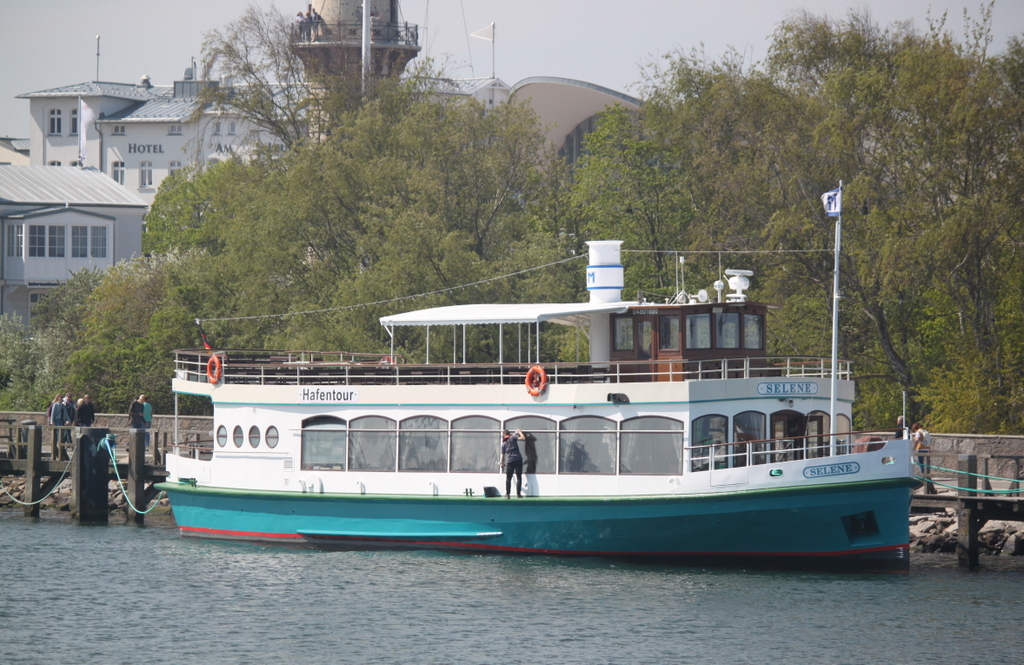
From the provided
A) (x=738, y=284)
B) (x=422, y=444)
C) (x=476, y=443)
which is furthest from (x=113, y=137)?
(x=738, y=284)

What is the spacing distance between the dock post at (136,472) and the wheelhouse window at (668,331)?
1435 cm

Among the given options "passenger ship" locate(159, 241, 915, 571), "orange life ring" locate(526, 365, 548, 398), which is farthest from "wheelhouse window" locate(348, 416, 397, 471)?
"orange life ring" locate(526, 365, 548, 398)

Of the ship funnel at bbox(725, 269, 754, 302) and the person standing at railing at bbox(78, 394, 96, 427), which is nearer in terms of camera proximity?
the ship funnel at bbox(725, 269, 754, 302)

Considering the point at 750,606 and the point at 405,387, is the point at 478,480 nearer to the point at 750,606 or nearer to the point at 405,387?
the point at 405,387

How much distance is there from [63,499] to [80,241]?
33.1m

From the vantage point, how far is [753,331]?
27.8m

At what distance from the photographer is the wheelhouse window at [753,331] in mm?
27627

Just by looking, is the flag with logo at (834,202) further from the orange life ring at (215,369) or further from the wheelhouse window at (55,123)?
the wheelhouse window at (55,123)

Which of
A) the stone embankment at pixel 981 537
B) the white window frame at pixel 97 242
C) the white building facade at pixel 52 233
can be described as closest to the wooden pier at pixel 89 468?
the stone embankment at pixel 981 537

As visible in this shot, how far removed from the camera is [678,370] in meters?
26.9

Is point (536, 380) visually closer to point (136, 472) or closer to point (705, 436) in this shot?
point (705, 436)

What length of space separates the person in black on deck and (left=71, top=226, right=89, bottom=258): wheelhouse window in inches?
1860

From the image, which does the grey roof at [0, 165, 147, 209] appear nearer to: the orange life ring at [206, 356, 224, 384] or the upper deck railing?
the upper deck railing

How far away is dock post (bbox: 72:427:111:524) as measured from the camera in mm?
35094
